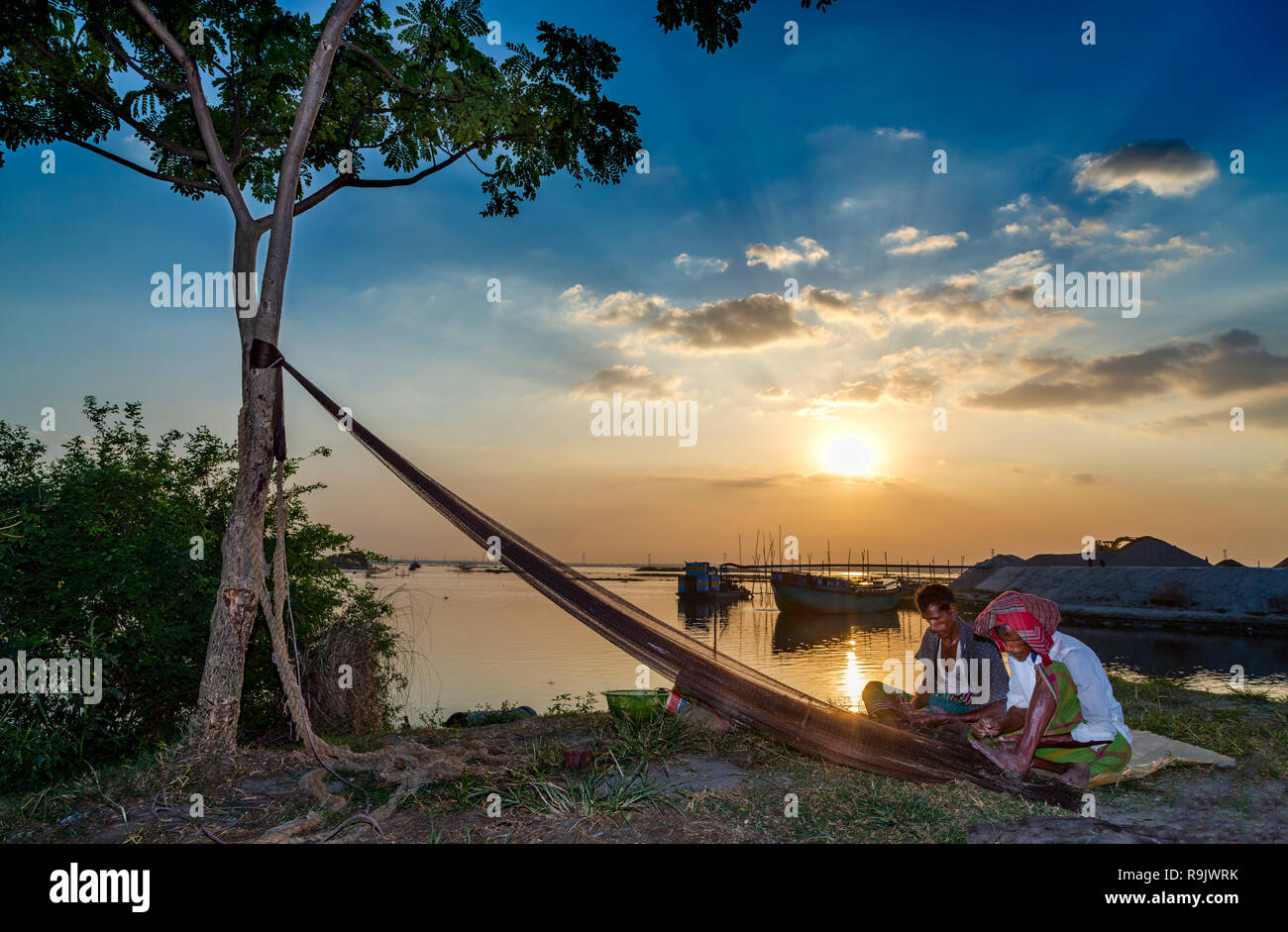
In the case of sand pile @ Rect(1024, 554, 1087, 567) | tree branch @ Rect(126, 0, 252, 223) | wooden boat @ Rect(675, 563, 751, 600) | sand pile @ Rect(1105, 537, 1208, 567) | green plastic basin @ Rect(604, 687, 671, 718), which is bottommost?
wooden boat @ Rect(675, 563, 751, 600)

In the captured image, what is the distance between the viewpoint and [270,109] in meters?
6.55

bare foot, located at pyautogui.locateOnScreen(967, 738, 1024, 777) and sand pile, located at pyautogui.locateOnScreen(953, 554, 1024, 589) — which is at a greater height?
bare foot, located at pyautogui.locateOnScreen(967, 738, 1024, 777)

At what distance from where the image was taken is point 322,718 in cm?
766

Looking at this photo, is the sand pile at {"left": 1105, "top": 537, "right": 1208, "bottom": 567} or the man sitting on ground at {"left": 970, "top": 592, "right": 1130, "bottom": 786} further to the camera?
the sand pile at {"left": 1105, "top": 537, "right": 1208, "bottom": 567}

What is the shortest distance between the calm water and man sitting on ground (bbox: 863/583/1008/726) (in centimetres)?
443

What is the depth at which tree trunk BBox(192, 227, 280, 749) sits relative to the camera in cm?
520

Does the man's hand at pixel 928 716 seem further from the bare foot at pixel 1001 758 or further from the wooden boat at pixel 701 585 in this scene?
the wooden boat at pixel 701 585

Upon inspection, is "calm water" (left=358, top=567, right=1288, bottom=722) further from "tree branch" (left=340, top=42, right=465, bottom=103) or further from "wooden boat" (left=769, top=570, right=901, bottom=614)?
"tree branch" (left=340, top=42, right=465, bottom=103)

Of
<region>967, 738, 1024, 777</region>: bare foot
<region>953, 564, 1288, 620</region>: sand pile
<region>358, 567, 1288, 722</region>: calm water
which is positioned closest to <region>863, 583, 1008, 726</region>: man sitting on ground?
<region>967, 738, 1024, 777</region>: bare foot

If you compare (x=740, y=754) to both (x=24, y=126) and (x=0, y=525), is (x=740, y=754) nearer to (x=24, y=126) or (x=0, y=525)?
(x=0, y=525)

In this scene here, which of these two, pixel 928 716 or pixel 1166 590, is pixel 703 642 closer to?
pixel 928 716

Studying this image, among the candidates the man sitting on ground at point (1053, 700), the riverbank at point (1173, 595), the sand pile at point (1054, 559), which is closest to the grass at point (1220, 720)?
the man sitting on ground at point (1053, 700)
